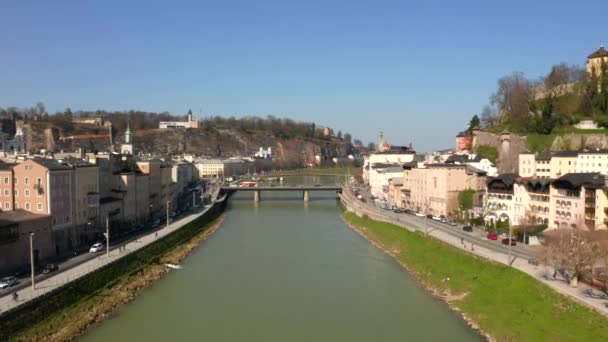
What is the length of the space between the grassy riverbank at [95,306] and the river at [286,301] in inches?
18.0

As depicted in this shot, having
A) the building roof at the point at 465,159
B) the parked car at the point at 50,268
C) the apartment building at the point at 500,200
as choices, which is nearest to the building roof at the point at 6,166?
the parked car at the point at 50,268

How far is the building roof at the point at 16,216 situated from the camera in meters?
24.6

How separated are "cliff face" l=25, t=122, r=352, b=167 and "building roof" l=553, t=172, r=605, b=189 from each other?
302ft

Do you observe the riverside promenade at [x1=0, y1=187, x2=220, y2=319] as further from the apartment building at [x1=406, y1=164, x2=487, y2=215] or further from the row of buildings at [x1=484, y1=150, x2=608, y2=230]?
the row of buildings at [x1=484, y1=150, x2=608, y2=230]

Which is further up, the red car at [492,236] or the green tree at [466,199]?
the green tree at [466,199]

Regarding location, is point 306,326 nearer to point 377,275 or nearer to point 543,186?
point 377,275

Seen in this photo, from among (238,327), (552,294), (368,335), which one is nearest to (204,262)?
(238,327)

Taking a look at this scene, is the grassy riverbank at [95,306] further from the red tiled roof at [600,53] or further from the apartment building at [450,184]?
the red tiled roof at [600,53]

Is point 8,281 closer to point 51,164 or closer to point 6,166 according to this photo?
point 51,164

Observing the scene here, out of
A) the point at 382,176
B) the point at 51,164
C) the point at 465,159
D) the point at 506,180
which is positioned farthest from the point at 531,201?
the point at 382,176

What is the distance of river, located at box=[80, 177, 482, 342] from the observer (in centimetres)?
1984

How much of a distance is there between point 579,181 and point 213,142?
12467 centimetres

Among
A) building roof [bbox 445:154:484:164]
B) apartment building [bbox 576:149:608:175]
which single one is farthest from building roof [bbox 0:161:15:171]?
building roof [bbox 445:154:484:164]

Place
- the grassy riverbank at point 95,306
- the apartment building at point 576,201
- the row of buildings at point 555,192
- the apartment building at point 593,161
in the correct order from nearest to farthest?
the grassy riverbank at point 95,306, the apartment building at point 576,201, the row of buildings at point 555,192, the apartment building at point 593,161
